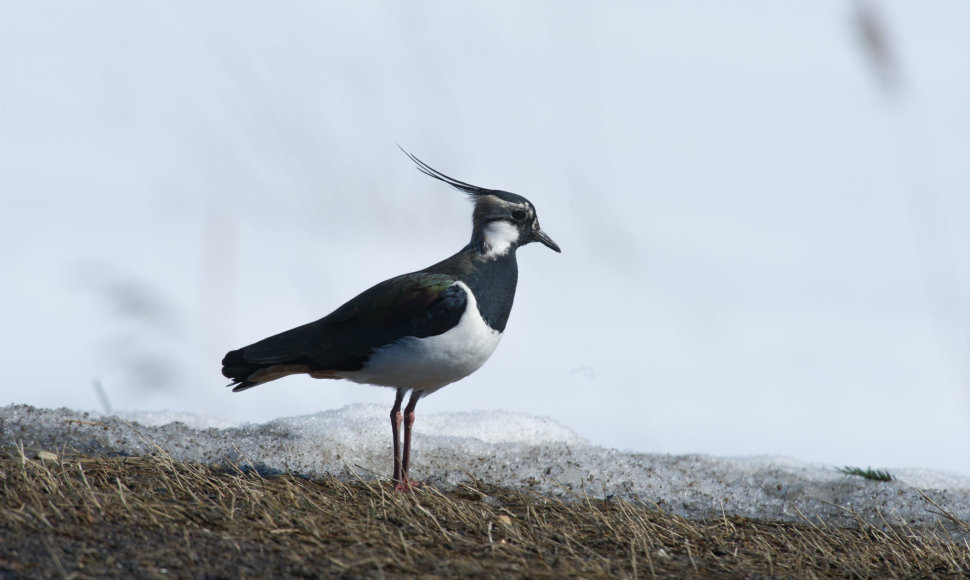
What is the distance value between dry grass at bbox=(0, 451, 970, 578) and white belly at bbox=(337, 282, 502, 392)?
632 mm

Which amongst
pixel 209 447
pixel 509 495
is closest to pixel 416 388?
pixel 509 495

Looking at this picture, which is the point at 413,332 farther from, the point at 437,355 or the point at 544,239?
the point at 544,239

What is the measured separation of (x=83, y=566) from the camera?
338cm

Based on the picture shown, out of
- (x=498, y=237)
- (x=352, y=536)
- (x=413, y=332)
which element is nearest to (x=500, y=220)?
(x=498, y=237)

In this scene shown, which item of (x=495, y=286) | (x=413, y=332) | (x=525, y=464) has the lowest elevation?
(x=525, y=464)

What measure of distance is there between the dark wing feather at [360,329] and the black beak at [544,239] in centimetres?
76

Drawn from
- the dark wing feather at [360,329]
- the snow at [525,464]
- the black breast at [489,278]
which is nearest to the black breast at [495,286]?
the black breast at [489,278]

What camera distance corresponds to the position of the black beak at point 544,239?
613 centimetres

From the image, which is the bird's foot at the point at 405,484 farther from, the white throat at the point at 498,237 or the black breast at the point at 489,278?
the white throat at the point at 498,237

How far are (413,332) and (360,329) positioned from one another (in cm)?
31

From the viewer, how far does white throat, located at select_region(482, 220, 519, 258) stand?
5898 millimetres

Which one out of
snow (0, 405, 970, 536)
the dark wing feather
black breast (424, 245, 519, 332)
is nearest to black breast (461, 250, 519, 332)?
black breast (424, 245, 519, 332)

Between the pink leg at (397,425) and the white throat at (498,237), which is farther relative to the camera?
the white throat at (498,237)

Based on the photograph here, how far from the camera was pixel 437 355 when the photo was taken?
541 cm
